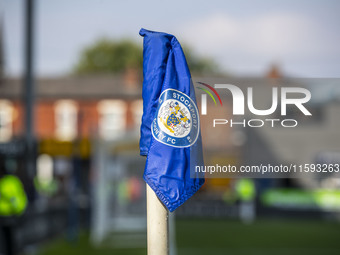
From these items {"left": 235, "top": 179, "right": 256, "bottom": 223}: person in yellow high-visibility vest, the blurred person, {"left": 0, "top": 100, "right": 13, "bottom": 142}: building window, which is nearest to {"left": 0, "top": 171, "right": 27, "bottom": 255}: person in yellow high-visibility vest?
the blurred person

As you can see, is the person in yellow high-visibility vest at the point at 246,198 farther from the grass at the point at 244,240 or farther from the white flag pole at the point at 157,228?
the white flag pole at the point at 157,228

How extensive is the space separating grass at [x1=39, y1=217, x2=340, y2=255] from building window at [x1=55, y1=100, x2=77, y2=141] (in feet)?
73.4

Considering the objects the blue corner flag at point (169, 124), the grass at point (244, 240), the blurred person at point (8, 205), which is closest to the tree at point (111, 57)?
the grass at point (244, 240)

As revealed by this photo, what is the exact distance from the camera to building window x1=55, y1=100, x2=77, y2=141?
1850 inches

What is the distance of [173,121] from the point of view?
3965 millimetres

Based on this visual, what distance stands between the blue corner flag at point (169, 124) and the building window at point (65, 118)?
43.3 meters

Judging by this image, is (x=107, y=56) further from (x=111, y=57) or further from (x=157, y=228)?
(x=157, y=228)

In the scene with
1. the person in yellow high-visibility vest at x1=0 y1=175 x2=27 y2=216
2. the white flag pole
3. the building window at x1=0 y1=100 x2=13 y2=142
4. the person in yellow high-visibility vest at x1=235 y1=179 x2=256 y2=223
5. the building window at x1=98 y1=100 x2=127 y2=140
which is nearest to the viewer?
the white flag pole

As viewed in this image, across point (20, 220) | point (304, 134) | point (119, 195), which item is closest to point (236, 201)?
point (119, 195)

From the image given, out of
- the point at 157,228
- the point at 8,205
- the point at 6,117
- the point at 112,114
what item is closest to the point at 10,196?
the point at 8,205

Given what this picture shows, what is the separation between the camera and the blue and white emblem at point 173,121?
3.95 metres

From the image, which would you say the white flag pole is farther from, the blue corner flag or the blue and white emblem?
the blue and white emblem

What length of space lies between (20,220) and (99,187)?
5.78 meters

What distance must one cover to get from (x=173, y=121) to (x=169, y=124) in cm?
4
